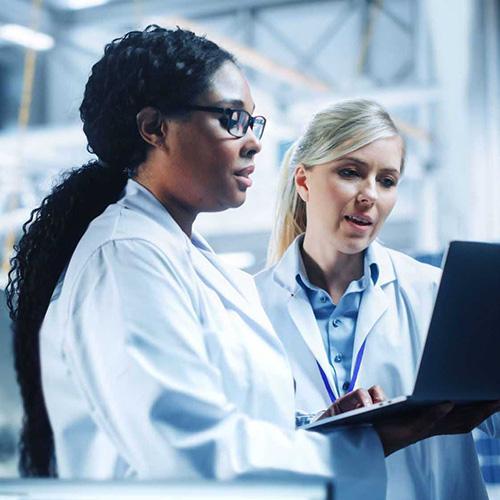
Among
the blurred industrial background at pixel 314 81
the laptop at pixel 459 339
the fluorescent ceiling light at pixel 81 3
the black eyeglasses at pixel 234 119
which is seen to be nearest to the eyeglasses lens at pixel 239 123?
the black eyeglasses at pixel 234 119

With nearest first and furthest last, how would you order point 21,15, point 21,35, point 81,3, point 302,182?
1. point 302,182
2. point 21,35
3. point 21,15
4. point 81,3

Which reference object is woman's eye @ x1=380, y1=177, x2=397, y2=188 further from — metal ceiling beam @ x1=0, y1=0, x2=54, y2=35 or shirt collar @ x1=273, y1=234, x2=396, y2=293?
metal ceiling beam @ x1=0, y1=0, x2=54, y2=35

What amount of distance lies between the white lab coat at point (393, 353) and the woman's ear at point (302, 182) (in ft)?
0.52

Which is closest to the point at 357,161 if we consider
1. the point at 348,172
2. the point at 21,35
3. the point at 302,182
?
the point at 348,172

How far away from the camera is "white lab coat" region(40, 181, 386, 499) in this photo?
1.02 meters

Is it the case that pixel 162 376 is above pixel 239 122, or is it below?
below

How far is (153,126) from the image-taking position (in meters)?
1.23

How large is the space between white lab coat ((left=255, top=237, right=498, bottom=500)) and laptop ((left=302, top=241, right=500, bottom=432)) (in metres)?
0.29

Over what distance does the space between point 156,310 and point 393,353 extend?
2.10 feet

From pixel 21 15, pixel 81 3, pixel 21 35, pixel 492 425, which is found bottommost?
pixel 492 425

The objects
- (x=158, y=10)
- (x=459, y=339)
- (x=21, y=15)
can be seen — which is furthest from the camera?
(x=158, y=10)

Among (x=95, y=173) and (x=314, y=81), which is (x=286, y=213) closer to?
(x=95, y=173)

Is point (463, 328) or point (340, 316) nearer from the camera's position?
point (463, 328)

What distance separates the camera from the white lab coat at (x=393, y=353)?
149 centimetres
